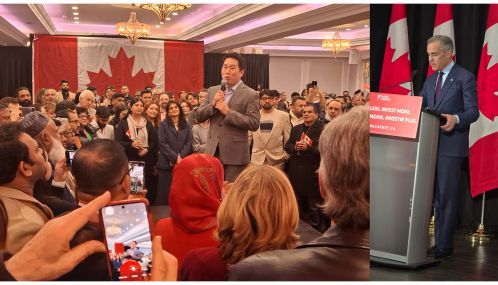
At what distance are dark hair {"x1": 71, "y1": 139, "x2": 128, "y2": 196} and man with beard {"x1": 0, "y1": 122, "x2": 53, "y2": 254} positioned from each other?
6 cm

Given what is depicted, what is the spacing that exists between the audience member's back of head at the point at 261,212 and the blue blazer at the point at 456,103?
2.84ft

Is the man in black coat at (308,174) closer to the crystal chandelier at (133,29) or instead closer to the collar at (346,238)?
the collar at (346,238)

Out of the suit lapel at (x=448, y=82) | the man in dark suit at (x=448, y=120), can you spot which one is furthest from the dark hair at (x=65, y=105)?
the suit lapel at (x=448, y=82)

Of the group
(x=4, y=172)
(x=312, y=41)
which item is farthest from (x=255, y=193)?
(x=312, y=41)

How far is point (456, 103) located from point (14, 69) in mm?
1584

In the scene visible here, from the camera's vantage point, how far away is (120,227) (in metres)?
0.72

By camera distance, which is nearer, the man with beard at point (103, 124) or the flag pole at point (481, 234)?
the man with beard at point (103, 124)

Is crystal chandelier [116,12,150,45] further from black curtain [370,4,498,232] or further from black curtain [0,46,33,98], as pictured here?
black curtain [370,4,498,232]

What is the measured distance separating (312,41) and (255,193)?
1049 cm

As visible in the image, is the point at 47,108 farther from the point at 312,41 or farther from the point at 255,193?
the point at 312,41

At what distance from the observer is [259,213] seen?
92 centimetres

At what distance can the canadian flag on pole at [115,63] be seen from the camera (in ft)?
3.02

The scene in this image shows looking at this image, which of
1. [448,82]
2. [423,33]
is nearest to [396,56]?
[423,33]

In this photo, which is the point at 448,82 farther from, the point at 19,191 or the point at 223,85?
the point at 19,191
